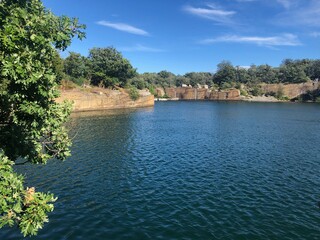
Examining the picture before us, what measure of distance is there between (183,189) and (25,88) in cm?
2133

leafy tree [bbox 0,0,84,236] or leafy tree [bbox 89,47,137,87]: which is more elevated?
leafy tree [bbox 89,47,137,87]

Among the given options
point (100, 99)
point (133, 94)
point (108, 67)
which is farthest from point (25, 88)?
point (108, 67)

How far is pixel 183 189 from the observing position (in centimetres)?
2928

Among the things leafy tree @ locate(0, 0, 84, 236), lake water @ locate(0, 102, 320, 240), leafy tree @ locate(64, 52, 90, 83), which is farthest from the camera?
leafy tree @ locate(64, 52, 90, 83)

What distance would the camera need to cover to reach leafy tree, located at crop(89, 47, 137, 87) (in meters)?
128

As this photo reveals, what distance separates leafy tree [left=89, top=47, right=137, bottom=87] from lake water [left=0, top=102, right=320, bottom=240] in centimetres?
7835

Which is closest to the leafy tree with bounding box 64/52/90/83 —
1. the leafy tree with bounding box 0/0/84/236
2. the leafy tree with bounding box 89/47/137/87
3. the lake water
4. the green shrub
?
the leafy tree with bounding box 89/47/137/87

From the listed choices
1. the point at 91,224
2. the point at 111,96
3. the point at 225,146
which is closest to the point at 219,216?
the point at 91,224

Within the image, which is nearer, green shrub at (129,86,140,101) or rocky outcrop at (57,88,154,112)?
→ rocky outcrop at (57,88,154,112)

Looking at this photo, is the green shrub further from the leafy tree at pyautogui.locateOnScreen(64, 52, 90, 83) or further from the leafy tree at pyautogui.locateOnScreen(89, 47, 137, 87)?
the leafy tree at pyautogui.locateOnScreen(64, 52, 90, 83)

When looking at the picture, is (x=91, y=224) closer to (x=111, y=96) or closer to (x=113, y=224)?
(x=113, y=224)

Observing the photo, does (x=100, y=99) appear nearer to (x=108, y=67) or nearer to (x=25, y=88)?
(x=108, y=67)

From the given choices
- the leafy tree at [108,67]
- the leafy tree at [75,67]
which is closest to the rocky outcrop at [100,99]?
the leafy tree at [108,67]

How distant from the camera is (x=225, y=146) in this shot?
1965 inches
